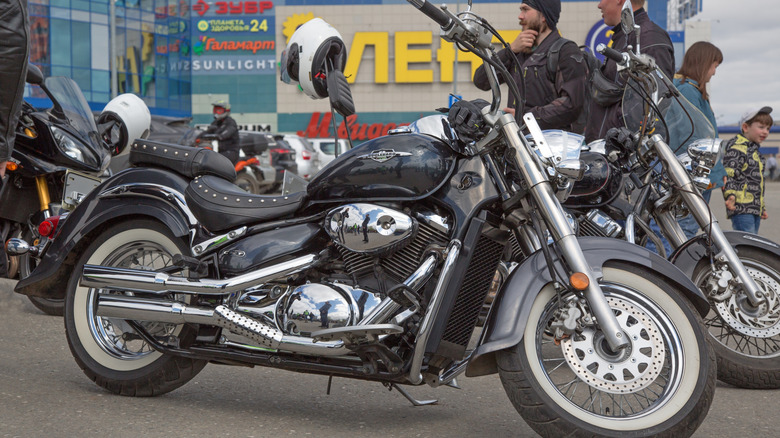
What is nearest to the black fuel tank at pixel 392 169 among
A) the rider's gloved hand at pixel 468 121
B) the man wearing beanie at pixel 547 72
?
the rider's gloved hand at pixel 468 121

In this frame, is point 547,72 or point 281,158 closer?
point 547,72

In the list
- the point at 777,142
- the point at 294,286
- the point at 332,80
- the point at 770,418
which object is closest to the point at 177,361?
the point at 294,286

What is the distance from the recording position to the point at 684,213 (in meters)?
4.87

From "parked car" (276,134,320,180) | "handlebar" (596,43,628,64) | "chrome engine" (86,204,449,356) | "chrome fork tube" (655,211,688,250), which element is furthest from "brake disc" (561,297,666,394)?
"parked car" (276,134,320,180)

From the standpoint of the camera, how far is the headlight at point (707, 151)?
4676 mm

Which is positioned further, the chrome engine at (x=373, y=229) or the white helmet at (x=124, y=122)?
the white helmet at (x=124, y=122)

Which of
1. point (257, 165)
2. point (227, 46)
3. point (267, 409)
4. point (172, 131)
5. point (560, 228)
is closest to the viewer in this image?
point (560, 228)

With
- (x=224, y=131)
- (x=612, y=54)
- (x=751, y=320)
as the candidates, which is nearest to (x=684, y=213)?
(x=751, y=320)

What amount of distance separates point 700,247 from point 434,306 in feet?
6.04

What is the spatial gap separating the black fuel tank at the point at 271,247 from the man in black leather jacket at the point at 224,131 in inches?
511

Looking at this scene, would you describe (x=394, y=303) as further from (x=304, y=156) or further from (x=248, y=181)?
(x=304, y=156)

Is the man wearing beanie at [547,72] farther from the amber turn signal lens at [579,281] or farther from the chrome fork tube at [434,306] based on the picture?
the amber turn signal lens at [579,281]

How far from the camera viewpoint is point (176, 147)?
14.4 ft

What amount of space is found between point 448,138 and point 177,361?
5.22ft
